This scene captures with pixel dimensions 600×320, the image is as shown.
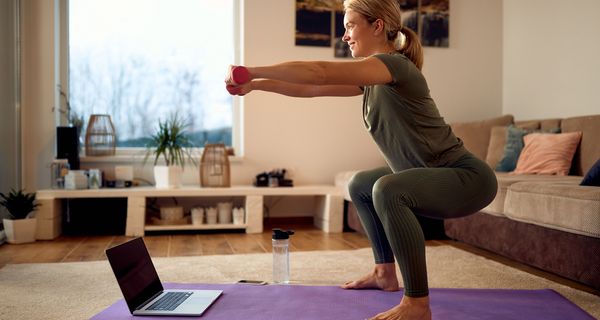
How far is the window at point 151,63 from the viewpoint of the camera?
441cm

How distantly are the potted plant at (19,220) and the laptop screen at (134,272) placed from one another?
73.1 inches

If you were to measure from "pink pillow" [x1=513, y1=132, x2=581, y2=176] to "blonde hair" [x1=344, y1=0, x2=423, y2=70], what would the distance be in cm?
205

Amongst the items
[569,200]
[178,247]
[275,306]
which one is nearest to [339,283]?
[275,306]

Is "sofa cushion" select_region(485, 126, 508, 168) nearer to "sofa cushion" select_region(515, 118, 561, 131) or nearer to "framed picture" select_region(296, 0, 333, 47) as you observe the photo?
"sofa cushion" select_region(515, 118, 561, 131)

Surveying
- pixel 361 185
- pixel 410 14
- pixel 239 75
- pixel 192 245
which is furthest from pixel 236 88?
pixel 410 14

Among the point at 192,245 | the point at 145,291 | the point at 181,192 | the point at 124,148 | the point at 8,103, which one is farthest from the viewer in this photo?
the point at 124,148

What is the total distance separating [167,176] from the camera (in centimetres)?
397

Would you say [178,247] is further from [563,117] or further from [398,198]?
[563,117]

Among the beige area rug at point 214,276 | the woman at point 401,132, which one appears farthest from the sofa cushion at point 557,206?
the woman at point 401,132

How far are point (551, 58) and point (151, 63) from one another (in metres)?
3.09

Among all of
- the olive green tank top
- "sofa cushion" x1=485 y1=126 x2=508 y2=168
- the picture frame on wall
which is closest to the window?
the picture frame on wall

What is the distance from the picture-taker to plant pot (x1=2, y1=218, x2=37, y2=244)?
3453 mm

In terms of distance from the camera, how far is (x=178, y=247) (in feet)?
11.1

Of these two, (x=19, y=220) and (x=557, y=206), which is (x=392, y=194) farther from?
(x=19, y=220)
